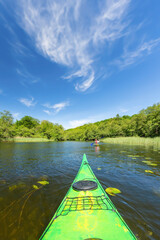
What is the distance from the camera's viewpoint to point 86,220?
90.7 inches

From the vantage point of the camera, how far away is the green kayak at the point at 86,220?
196 centimetres

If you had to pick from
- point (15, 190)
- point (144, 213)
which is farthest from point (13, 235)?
point (144, 213)

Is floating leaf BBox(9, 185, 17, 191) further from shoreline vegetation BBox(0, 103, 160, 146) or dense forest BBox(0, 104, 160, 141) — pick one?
dense forest BBox(0, 104, 160, 141)

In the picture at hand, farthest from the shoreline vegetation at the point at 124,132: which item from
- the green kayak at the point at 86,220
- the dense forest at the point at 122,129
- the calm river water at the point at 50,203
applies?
the green kayak at the point at 86,220

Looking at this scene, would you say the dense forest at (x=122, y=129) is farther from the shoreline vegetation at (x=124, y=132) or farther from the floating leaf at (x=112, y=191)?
the floating leaf at (x=112, y=191)

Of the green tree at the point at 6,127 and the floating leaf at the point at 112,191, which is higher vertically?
the green tree at the point at 6,127

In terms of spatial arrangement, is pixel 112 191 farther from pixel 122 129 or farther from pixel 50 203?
pixel 122 129

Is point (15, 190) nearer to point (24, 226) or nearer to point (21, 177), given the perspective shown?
point (21, 177)

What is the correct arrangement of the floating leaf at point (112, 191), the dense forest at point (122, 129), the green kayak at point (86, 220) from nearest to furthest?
the green kayak at point (86, 220) < the floating leaf at point (112, 191) < the dense forest at point (122, 129)

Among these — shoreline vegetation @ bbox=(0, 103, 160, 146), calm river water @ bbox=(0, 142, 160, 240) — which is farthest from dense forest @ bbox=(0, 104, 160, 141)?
calm river water @ bbox=(0, 142, 160, 240)

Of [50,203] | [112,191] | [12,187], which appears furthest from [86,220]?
[12,187]

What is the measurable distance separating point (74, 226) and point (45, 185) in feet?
13.1

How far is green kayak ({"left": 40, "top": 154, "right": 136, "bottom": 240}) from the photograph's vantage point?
6.41 feet

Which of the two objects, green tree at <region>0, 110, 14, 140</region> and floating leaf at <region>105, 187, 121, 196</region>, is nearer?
A: floating leaf at <region>105, 187, 121, 196</region>
